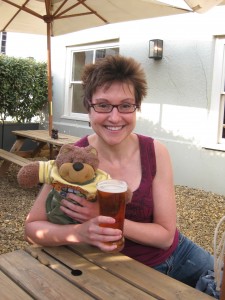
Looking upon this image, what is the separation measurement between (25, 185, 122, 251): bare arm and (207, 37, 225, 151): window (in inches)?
173

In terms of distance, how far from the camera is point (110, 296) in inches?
44.9

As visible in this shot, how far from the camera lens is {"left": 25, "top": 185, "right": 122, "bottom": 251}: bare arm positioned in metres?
1.26

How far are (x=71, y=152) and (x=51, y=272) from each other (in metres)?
0.45

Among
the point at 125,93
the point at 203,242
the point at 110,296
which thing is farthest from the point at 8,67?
the point at 110,296

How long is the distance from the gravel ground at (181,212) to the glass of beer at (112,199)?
2444mm

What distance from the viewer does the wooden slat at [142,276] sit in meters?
1.17

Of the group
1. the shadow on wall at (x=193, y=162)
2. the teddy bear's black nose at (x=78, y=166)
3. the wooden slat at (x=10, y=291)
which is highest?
the teddy bear's black nose at (x=78, y=166)

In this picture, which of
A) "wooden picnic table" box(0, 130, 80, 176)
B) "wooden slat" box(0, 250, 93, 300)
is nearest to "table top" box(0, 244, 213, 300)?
"wooden slat" box(0, 250, 93, 300)

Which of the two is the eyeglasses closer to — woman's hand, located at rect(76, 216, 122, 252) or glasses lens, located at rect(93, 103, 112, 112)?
glasses lens, located at rect(93, 103, 112, 112)

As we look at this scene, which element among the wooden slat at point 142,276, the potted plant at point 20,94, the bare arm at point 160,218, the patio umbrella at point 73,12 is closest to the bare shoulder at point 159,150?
the bare arm at point 160,218

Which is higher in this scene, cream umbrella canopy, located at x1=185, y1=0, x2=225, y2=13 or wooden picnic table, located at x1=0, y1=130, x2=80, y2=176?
cream umbrella canopy, located at x1=185, y1=0, x2=225, y2=13

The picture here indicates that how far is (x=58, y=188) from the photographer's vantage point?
53.5 inches

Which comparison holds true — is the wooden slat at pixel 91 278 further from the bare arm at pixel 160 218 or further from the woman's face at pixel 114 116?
the woman's face at pixel 114 116

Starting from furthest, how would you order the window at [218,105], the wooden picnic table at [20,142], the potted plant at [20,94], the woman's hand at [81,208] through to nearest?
the potted plant at [20,94], the window at [218,105], the wooden picnic table at [20,142], the woman's hand at [81,208]
